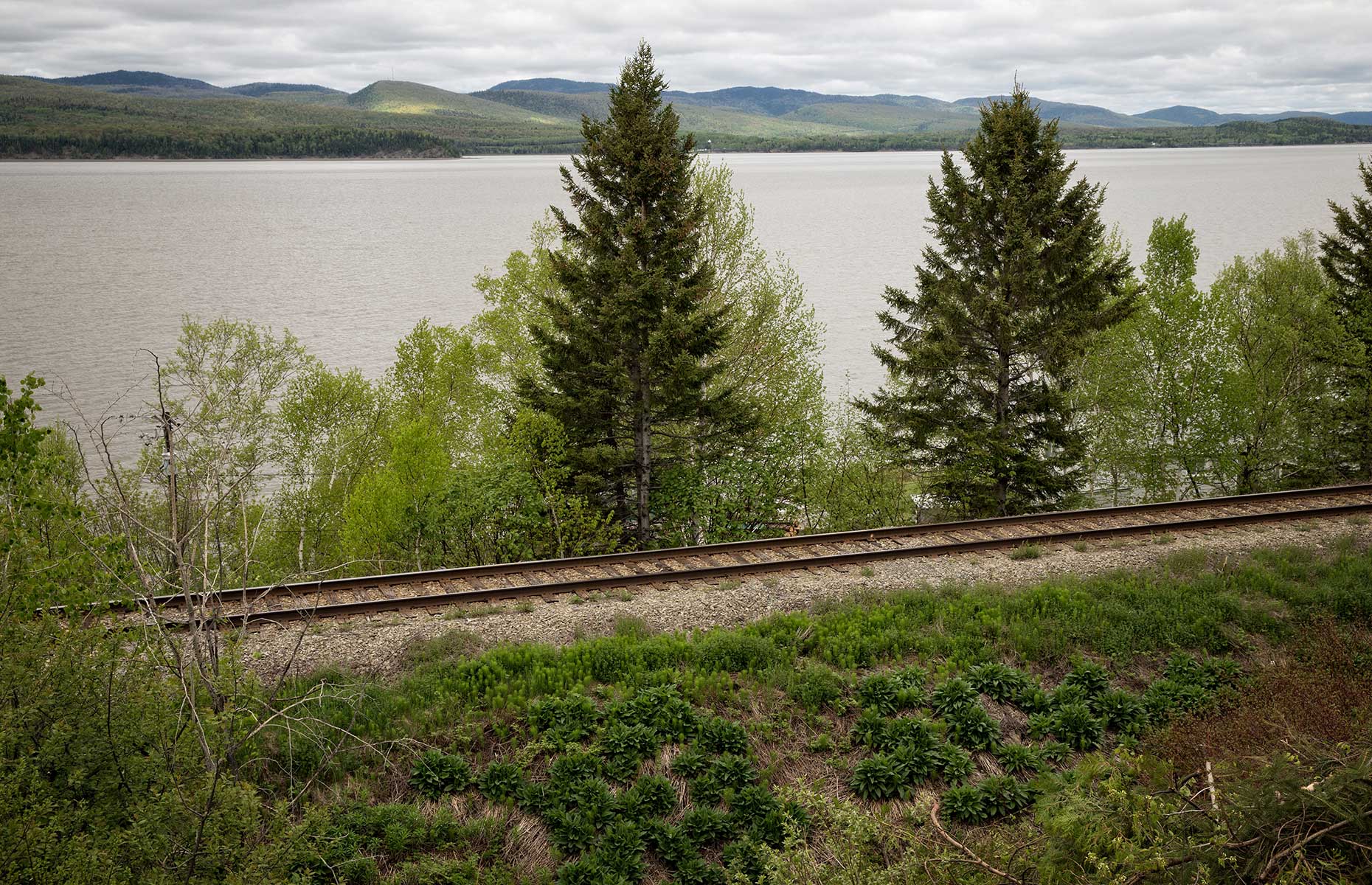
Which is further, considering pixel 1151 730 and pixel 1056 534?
pixel 1056 534

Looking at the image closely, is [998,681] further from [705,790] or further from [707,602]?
[707,602]

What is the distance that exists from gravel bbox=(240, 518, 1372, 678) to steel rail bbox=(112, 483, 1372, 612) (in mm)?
717

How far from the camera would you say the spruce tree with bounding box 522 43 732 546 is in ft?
66.3

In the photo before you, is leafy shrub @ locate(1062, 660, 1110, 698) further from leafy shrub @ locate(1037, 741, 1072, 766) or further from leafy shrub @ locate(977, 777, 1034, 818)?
leafy shrub @ locate(977, 777, 1034, 818)

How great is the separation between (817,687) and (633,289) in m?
11.4

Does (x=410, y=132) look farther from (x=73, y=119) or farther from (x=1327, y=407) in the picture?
(x=1327, y=407)

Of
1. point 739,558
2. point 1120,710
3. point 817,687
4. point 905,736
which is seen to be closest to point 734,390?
point 739,558

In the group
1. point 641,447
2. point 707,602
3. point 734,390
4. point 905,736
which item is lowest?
point 905,736

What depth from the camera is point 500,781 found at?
9250mm

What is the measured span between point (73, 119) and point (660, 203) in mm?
220550

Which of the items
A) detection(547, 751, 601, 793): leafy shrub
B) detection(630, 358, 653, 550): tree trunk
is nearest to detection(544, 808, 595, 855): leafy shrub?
detection(547, 751, 601, 793): leafy shrub

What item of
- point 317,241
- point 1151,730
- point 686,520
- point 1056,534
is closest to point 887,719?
point 1151,730

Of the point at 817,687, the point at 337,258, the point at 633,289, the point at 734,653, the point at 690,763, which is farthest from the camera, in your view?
the point at 337,258

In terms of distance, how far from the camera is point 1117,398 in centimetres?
3067
